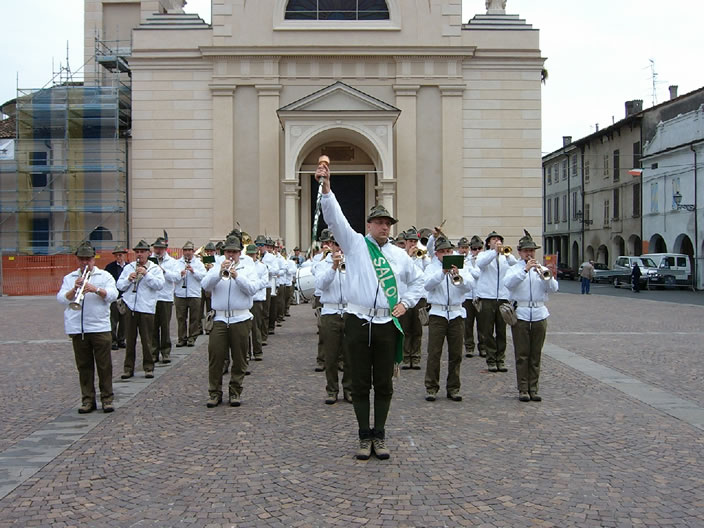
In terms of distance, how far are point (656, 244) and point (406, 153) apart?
21.4 meters

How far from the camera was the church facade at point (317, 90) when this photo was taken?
30297mm

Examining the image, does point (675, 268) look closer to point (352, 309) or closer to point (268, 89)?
point (268, 89)

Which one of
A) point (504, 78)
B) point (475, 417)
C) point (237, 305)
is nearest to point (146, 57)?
point (504, 78)

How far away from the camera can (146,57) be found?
30.5 m

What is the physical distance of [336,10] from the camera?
31031 millimetres

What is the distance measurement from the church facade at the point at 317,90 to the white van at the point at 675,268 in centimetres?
1062

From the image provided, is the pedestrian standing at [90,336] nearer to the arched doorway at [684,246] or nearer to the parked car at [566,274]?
the arched doorway at [684,246]

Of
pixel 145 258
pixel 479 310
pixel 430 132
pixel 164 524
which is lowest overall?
pixel 164 524

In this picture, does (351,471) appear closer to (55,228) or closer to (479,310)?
(479,310)

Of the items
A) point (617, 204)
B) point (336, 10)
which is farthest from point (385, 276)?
point (617, 204)

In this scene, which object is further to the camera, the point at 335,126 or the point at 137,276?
the point at 335,126

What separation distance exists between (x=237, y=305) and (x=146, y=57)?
24915 millimetres

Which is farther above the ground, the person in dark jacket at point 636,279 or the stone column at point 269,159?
the stone column at point 269,159

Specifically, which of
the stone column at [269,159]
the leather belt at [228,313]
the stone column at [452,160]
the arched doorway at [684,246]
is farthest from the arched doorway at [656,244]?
the leather belt at [228,313]
